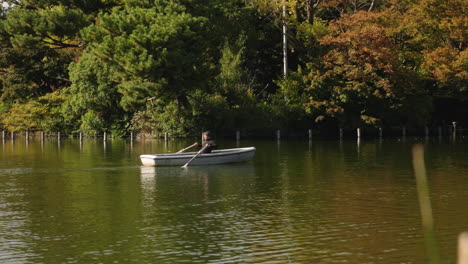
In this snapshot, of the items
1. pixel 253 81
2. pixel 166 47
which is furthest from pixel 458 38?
pixel 166 47

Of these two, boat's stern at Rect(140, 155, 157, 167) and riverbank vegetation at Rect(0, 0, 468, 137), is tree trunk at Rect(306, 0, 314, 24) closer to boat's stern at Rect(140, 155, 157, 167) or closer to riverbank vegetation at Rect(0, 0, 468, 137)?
riverbank vegetation at Rect(0, 0, 468, 137)

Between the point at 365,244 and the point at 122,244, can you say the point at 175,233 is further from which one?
the point at 365,244

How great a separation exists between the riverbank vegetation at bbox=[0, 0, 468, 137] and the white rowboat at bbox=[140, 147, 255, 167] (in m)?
18.1

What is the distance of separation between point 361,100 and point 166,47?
17659 millimetres

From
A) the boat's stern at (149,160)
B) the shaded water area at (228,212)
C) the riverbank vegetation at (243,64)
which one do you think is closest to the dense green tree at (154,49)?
the riverbank vegetation at (243,64)

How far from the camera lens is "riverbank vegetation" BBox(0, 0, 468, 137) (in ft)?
172

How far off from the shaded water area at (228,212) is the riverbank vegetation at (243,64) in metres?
19.2

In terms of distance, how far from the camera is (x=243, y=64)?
210 ft

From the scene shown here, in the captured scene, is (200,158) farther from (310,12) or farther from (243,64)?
(243,64)

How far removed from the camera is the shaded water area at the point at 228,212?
12.7 meters

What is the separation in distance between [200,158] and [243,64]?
32257mm

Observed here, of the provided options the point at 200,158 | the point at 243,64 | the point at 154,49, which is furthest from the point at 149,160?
the point at 243,64

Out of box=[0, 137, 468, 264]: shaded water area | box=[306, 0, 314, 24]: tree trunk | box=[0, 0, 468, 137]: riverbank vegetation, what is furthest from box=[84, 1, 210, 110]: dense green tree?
box=[0, 137, 468, 264]: shaded water area

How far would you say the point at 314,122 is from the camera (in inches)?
2381
